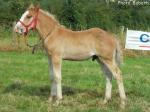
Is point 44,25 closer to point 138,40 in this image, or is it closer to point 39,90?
point 39,90

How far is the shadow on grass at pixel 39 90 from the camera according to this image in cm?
1234

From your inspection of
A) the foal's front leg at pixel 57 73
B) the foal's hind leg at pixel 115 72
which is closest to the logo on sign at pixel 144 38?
the foal's hind leg at pixel 115 72

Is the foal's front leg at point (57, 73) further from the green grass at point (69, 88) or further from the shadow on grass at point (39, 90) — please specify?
the shadow on grass at point (39, 90)

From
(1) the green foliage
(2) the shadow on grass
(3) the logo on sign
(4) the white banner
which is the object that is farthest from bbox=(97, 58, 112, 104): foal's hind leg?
(1) the green foliage

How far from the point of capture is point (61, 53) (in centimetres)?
1117

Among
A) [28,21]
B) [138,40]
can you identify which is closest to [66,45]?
[28,21]

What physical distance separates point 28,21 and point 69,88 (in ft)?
9.15

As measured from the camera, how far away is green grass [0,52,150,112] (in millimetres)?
10627

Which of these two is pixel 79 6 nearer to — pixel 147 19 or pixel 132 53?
pixel 147 19

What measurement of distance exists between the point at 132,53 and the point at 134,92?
1273cm

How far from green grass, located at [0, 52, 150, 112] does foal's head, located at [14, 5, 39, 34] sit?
1710 millimetres

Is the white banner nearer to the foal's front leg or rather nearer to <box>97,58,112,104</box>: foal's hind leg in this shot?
<box>97,58,112,104</box>: foal's hind leg

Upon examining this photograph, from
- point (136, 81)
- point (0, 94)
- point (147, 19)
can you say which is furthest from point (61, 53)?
point (147, 19)

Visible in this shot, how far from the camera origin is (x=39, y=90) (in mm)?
12828
